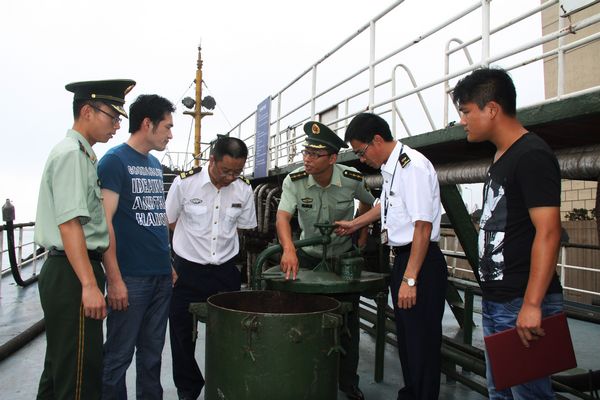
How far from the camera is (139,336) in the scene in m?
3.02

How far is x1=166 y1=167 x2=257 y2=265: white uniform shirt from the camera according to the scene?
3467 mm

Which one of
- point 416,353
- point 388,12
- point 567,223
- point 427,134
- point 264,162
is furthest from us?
point 567,223

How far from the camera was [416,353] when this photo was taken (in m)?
2.74

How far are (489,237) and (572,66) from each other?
38.7 ft

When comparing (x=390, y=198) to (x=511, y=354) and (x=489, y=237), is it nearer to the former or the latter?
(x=489, y=237)

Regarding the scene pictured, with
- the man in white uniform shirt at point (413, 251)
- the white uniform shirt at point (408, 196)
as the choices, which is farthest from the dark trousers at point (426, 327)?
the white uniform shirt at point (408, 196)

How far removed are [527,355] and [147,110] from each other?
248 cm

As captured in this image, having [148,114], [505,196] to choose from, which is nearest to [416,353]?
[505,196]

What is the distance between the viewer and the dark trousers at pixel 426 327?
2.73 meters

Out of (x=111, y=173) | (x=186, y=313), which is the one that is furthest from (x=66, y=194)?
(x=186, y=313)

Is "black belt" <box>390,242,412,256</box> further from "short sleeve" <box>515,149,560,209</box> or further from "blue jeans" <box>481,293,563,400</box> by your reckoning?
"short sleeve" <box>515,149,560,209</box>

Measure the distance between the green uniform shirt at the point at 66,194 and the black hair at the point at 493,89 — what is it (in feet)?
6.35

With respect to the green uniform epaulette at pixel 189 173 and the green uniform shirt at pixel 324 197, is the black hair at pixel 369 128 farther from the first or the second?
the green uniform epaulette at pixel 189 173

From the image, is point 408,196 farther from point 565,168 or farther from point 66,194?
point 66,194
